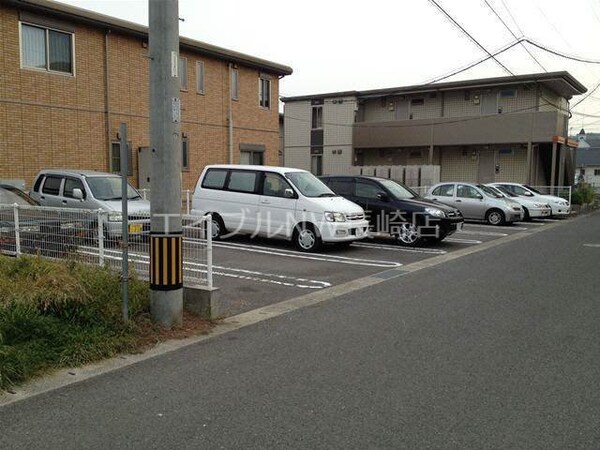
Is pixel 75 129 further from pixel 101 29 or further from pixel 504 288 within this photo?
pixel 504 288

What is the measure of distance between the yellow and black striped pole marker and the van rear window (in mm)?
7241

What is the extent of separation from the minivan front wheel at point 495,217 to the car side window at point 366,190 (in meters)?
7.18

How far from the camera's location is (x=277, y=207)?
12.0 m

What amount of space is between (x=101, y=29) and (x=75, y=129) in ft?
10.8

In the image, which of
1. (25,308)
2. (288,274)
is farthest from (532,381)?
(288,274)

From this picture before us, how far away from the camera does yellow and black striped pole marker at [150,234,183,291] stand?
575cm

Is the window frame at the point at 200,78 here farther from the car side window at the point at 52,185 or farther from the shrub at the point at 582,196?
the shrub at the point at 582,196

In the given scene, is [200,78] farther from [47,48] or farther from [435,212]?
[435,212]

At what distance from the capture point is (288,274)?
9.37m

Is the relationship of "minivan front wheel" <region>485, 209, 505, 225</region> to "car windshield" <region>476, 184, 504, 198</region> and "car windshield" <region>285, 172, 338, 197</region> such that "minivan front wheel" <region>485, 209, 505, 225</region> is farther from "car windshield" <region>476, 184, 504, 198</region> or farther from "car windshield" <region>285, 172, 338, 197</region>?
"car windshield" <region>285, 172, 338, 197</region>

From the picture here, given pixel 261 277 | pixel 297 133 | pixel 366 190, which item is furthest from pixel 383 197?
pixel 297 133

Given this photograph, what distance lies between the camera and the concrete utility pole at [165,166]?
5551mm

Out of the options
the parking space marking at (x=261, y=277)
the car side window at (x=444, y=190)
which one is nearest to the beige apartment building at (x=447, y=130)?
the car side window at (x=444, y=190)

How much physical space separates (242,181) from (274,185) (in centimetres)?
90
